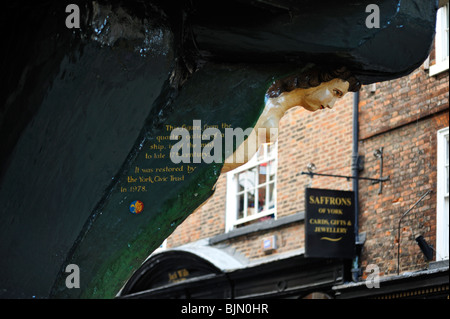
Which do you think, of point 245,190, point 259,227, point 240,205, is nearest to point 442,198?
point 259,227

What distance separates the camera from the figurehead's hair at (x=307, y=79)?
115 inches

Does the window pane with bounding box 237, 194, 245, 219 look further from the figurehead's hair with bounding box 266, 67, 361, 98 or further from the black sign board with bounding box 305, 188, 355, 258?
the figurehead's hair with bounding box 266, 67, 361, 98

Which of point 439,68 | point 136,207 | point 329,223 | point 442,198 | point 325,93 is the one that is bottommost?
point 136,207

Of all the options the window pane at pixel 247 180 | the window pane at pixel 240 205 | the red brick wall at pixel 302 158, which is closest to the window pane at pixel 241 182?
the window pane at pixel 247 180

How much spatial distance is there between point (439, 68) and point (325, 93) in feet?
35.5

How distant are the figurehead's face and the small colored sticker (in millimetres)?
690

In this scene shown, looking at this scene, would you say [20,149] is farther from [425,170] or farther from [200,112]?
[425,170]

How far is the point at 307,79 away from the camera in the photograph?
9.68 ft

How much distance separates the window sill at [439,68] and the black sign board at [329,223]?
7.28ft

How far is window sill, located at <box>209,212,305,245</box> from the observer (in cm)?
1531

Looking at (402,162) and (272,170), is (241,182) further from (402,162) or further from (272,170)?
(402,162)

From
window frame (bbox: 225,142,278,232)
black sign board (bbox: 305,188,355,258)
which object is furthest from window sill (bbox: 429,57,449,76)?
window frame (bbox: 225,142,278,232)

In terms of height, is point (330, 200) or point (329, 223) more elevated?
point (330, 200)

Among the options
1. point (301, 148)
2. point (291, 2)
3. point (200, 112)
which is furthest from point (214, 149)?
point (301, 148)
